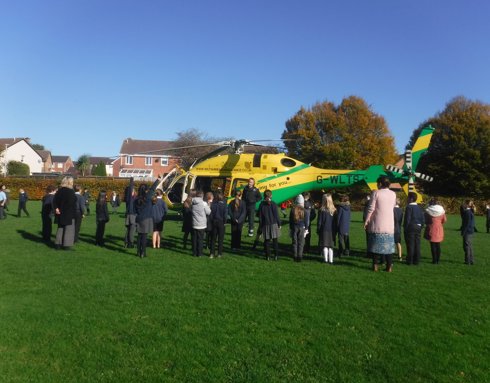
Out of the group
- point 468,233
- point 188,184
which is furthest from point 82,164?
point 468,233

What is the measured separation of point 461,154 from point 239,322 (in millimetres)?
43525

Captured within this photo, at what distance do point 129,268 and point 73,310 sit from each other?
322 cm

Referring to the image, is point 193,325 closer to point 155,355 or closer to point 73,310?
point 155,355

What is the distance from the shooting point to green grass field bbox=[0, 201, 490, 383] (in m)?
4.59

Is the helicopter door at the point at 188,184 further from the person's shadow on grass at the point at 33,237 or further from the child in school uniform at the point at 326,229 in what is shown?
the child in school uniform at the point at 326,229

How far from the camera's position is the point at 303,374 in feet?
14.8

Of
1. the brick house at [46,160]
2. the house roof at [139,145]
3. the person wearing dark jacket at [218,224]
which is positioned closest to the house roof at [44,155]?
the brick house at [46,160]

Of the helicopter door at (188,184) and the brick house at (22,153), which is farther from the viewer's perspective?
the brick house at (22,153)

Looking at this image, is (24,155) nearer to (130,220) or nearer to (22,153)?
(22,153)

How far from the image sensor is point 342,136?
158 ft

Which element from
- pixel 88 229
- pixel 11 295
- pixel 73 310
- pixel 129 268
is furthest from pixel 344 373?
pixel 88 229

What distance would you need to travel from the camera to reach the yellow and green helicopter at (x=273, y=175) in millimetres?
19453

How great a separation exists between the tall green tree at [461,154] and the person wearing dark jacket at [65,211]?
4004cm

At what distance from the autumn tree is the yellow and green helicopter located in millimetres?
26526
